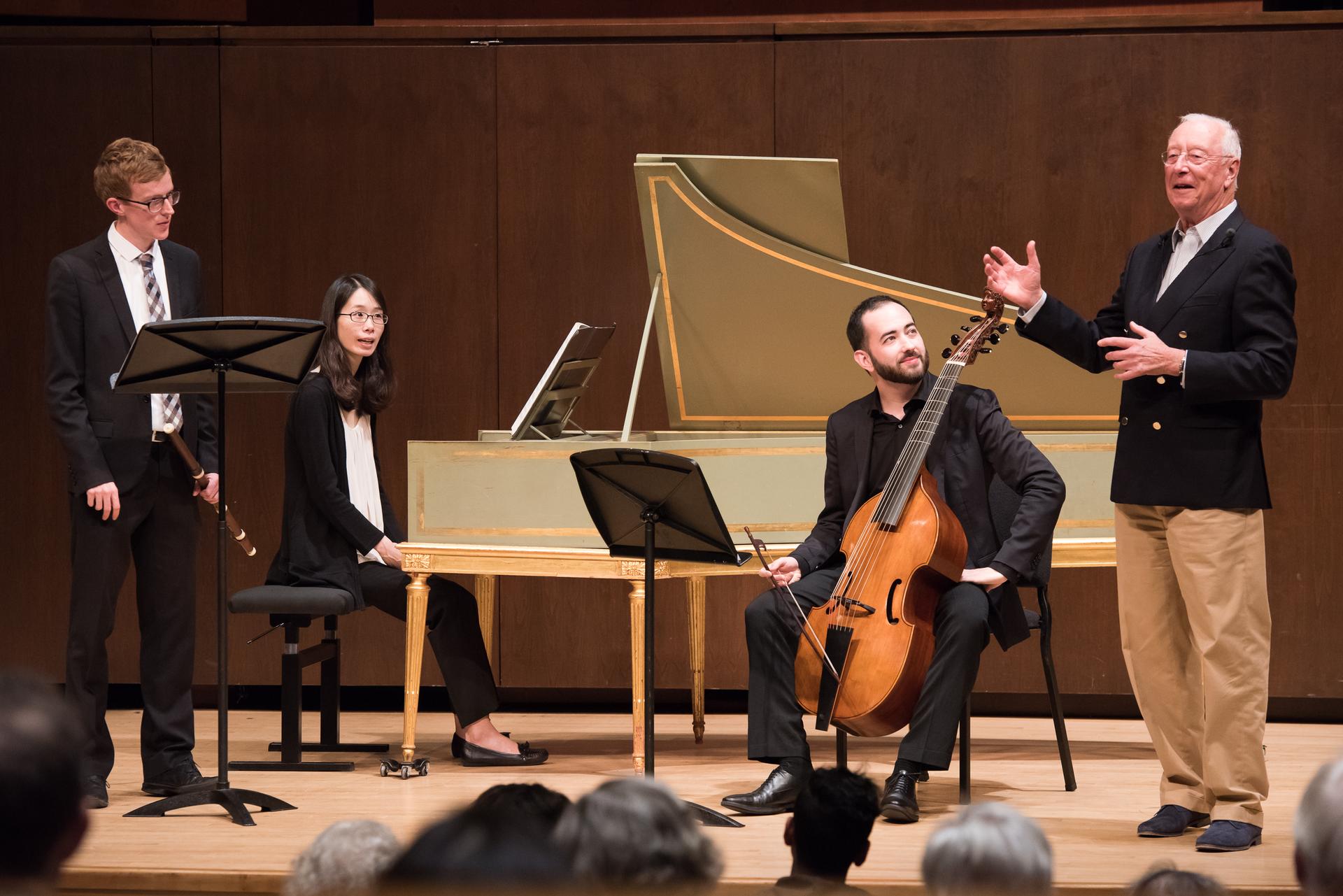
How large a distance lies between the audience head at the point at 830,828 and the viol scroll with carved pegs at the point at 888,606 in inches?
57.2

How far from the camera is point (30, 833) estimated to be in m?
1.14

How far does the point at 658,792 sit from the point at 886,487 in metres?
2.29

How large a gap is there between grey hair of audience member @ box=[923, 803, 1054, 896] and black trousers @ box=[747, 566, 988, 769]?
2194mm

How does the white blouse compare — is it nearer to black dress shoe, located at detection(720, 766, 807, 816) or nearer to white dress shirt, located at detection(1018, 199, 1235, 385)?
black dress shoe, located at detection(720, 766, 807, 816)

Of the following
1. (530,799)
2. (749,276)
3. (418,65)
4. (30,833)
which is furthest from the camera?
(418,65)

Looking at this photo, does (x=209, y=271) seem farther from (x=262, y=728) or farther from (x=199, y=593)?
(x=262, y=728)

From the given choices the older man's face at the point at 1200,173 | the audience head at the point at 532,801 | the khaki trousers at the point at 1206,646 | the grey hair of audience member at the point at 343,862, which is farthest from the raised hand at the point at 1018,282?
→ the grey hair of audience member at the point at 343,862

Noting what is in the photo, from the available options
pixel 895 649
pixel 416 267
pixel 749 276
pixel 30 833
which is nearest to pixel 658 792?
pixel 30 833

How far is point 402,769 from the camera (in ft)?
13.8

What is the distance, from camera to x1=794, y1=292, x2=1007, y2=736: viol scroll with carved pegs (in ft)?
11.5

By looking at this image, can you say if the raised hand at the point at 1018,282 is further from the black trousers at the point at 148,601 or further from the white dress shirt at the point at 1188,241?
the black trousers at the point at 148,601

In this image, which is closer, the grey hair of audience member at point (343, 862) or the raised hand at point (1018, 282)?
the grey hair of audience member at point (343, 862)

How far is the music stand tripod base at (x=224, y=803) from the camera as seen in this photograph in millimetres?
3584

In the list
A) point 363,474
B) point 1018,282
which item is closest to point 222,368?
point 363,474
